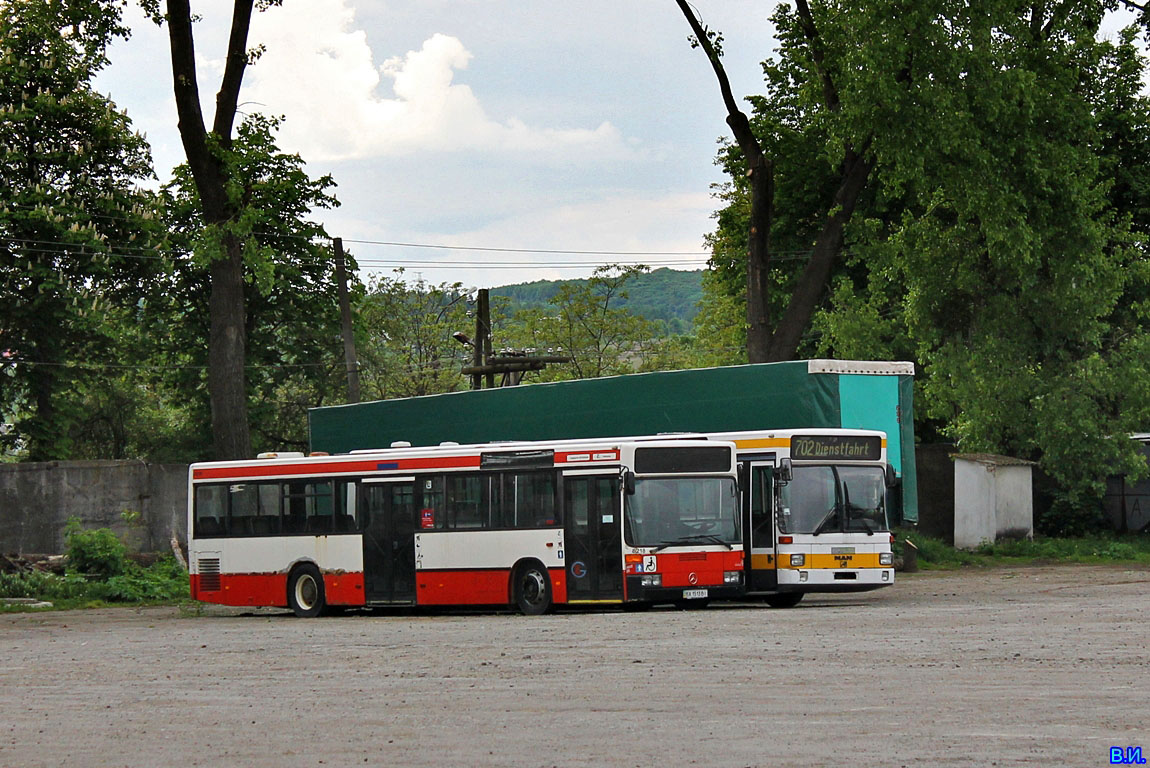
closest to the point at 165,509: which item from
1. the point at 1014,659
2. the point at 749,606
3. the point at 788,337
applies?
the point at 788,337

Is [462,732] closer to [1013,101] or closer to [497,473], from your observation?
[497,473]

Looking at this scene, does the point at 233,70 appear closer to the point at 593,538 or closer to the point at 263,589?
the point at 263,589

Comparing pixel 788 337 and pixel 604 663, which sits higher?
pixel 788 337

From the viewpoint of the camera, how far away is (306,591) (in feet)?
84.0

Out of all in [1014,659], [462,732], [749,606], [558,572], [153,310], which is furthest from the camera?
[153,310]

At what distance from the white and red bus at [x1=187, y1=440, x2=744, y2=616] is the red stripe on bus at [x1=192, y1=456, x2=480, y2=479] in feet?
0.08

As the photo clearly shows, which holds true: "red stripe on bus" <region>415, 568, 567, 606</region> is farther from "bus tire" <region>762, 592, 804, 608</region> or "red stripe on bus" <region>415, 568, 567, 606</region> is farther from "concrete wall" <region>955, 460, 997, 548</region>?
"concrete wall" <region>955, 460, 997, 548</region>

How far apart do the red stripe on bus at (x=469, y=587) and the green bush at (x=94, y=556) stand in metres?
10.3

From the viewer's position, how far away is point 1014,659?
13352 millimetres

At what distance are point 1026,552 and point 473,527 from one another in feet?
56.3

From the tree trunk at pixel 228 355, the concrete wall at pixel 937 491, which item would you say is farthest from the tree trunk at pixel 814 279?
the tree trunk at pixel 228 355

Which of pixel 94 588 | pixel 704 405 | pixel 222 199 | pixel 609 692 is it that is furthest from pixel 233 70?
pixel 609 692

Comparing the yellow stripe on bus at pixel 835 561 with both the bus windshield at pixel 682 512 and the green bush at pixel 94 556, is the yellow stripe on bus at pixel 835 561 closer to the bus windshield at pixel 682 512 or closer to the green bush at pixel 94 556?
the bus windshield at pixel 682 512

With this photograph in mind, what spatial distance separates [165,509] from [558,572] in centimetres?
1739
